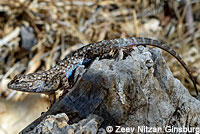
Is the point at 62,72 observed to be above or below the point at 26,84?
above

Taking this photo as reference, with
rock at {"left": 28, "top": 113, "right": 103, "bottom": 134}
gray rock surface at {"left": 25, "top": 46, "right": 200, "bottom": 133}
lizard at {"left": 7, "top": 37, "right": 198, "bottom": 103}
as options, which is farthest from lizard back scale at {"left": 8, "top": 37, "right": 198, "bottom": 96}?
rock at {"left": 28, "top": 113, "right": 103, "bottom": 134}

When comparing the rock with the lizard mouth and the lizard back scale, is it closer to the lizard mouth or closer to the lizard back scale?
the lizard back scale

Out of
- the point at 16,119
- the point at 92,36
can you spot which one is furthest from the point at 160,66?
the point at 92,36

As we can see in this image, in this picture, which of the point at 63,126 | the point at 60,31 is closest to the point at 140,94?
the point at 63,126

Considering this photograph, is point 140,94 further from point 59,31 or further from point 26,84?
point 59,31

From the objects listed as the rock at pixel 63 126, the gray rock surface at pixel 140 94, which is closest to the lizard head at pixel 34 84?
the gray rock surface at pixel 140 94

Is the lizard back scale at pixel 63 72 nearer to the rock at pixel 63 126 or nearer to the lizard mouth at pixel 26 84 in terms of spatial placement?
the lizard mouth at pixel 26 84
